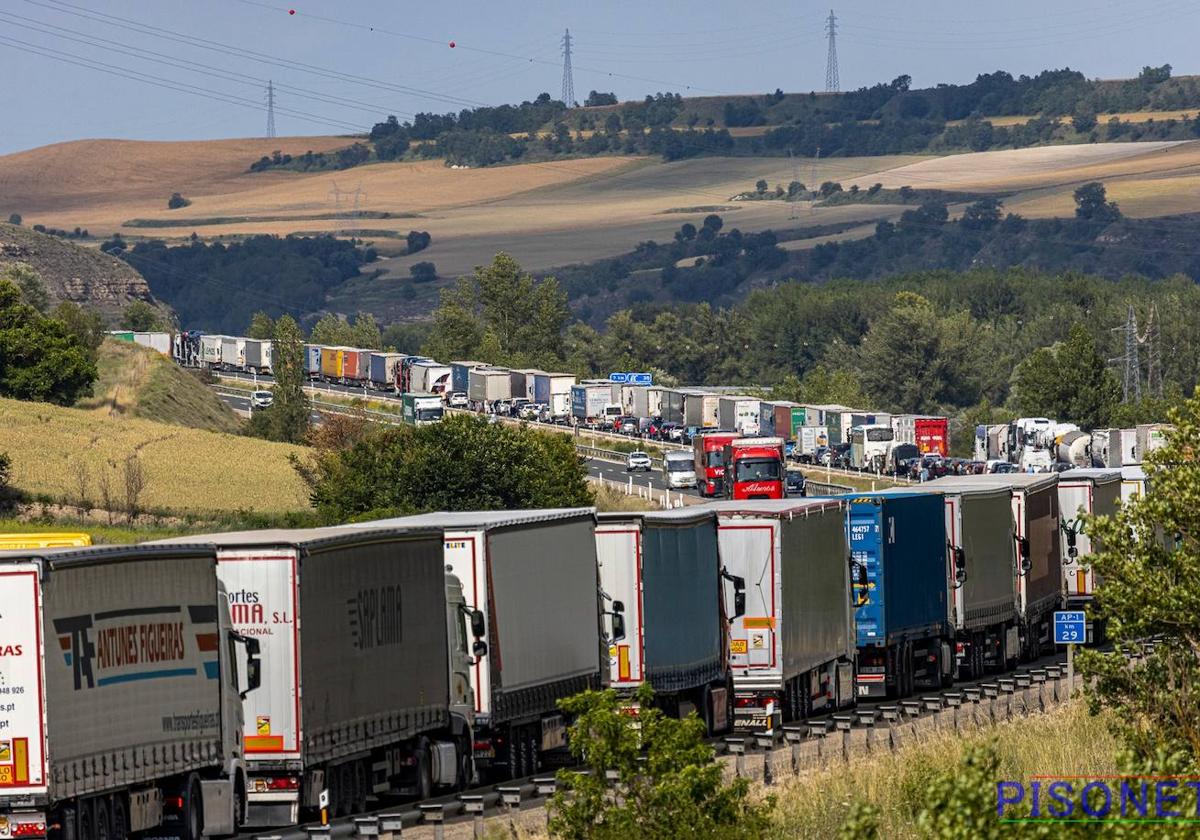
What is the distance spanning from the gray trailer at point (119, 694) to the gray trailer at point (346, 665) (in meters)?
0.35

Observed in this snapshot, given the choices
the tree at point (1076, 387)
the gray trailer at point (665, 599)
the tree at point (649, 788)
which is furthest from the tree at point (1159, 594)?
the tree at point (1076, 387)

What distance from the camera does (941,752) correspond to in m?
32.3

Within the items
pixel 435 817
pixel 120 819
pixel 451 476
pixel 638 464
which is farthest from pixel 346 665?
pixel 638 464

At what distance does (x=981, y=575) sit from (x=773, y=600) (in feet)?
38.6

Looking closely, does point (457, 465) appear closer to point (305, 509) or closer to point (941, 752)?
point (305, 509)

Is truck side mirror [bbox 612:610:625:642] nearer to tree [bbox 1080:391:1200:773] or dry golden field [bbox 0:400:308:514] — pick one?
tree [bbox 1080:391:1200:773]

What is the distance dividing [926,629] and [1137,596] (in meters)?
16.3

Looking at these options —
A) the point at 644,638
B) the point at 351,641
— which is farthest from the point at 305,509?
the point at 351,641

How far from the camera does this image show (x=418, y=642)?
29531 millimetres

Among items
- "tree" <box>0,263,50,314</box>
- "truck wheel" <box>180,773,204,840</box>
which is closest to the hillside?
"tree" <box>0,263,50,314</box>

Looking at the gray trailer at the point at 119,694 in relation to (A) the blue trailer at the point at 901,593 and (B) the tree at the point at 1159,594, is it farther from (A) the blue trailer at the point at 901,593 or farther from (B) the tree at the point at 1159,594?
(A) the blue trailer at the point at 901,593

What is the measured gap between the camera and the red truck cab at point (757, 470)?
95438mm

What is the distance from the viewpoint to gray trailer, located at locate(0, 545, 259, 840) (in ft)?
72.7

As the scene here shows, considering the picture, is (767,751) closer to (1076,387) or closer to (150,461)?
(150,461)
